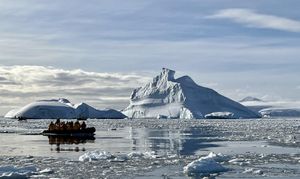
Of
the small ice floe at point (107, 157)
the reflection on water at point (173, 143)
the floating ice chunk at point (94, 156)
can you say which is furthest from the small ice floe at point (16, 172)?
the reflection on water at point (173, 143)

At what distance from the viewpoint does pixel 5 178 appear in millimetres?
18188

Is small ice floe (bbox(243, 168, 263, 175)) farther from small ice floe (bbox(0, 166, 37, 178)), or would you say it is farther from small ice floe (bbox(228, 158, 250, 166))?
small ice floe (bbox(0, 166, 37, 178))

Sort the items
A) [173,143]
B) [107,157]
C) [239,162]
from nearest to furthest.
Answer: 1. [239,162]
2. [107,157]
3. [173,143]

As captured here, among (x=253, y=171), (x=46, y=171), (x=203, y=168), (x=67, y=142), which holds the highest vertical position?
(x=67, y=142)

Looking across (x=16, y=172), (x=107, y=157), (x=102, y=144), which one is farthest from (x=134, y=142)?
(x=16, y=172)

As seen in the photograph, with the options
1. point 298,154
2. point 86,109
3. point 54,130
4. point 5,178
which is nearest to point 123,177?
point 5,178

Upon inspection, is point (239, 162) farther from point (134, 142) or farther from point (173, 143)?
point (134, 142)

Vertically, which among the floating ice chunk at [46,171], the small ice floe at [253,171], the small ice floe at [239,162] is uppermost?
the floating ice chunk at [46,171]

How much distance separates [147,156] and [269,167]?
22.3 feet

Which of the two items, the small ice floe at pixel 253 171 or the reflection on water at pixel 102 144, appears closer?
the small ice floe at pixel 253 171

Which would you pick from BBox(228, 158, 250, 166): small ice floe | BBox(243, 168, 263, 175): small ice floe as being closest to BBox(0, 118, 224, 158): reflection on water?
BBox(228, 158, 250, 166): small ice floe

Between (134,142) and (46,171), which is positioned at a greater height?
(134,142)

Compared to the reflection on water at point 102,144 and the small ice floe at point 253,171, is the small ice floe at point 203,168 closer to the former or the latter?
the small ice floe at point 253,171

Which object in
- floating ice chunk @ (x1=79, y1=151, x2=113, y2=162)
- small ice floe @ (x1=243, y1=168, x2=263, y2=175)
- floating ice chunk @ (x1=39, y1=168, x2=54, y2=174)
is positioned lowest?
small ice floe @ (x1=243, y1=168, x2=263, y2=175)
